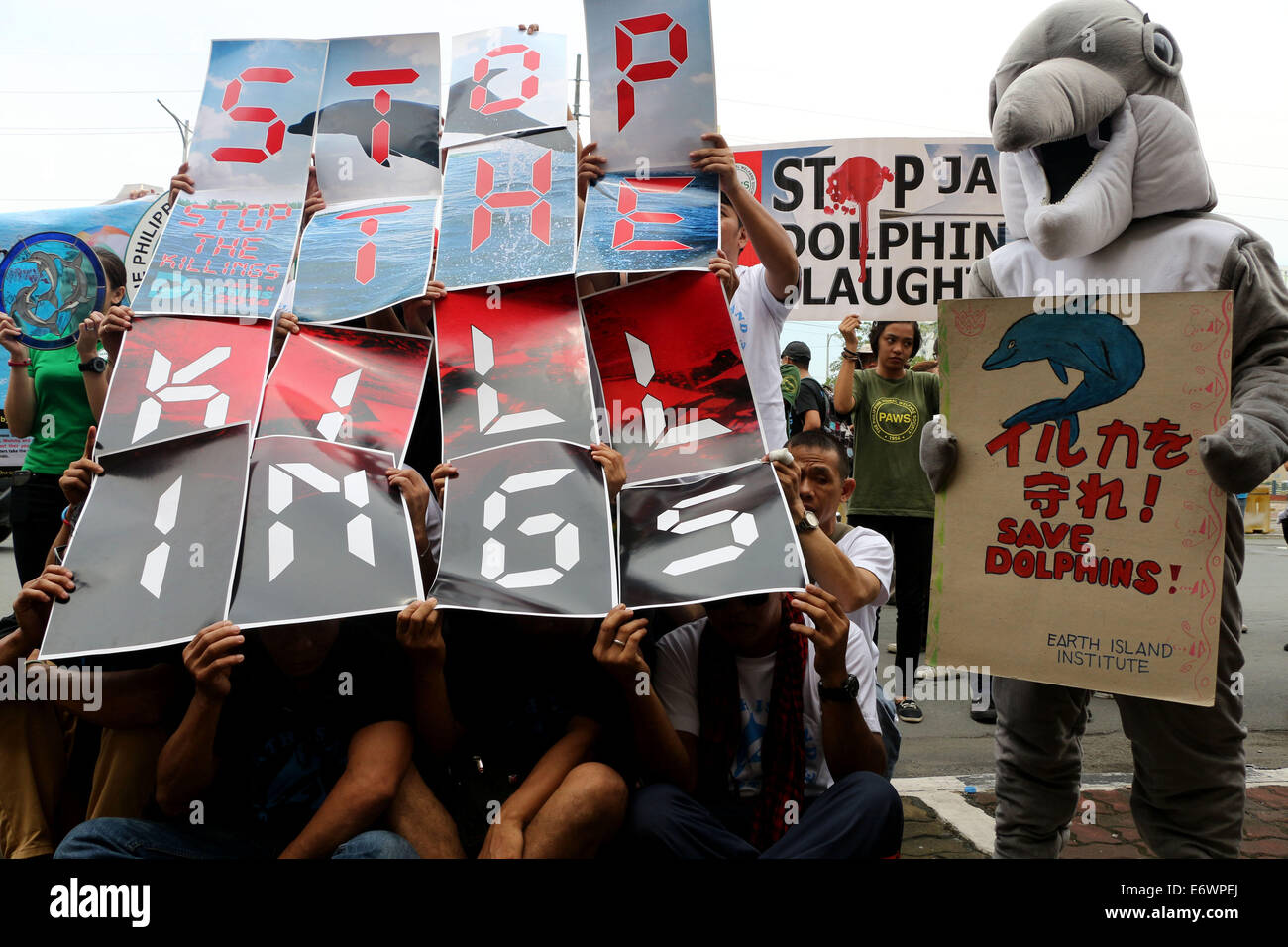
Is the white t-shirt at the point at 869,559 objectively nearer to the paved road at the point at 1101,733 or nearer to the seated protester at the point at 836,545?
the seated protester at the point at 836,545

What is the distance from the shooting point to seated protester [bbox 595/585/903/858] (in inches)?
81.8

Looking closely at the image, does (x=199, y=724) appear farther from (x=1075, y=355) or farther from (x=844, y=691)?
(x=1075, y=355)

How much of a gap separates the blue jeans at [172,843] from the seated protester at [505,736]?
0.08 metres

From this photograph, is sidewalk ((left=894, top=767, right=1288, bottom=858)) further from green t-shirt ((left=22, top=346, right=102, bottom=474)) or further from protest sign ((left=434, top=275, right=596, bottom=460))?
green t-shirt ((left=22, top=346, right=102, bottom=474))

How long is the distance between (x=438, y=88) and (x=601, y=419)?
1027 mm

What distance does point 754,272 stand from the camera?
9.72 ft

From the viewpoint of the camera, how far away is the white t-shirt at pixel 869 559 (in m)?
2.60

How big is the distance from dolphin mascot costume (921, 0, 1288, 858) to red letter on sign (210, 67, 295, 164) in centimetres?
181

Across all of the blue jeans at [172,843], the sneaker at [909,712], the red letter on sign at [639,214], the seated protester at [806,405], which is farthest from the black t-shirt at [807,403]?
the blue jeans at [172,843]

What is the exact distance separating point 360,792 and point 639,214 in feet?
4.81

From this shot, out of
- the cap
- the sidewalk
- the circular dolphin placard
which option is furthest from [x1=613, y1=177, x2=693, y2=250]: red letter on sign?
the cap
